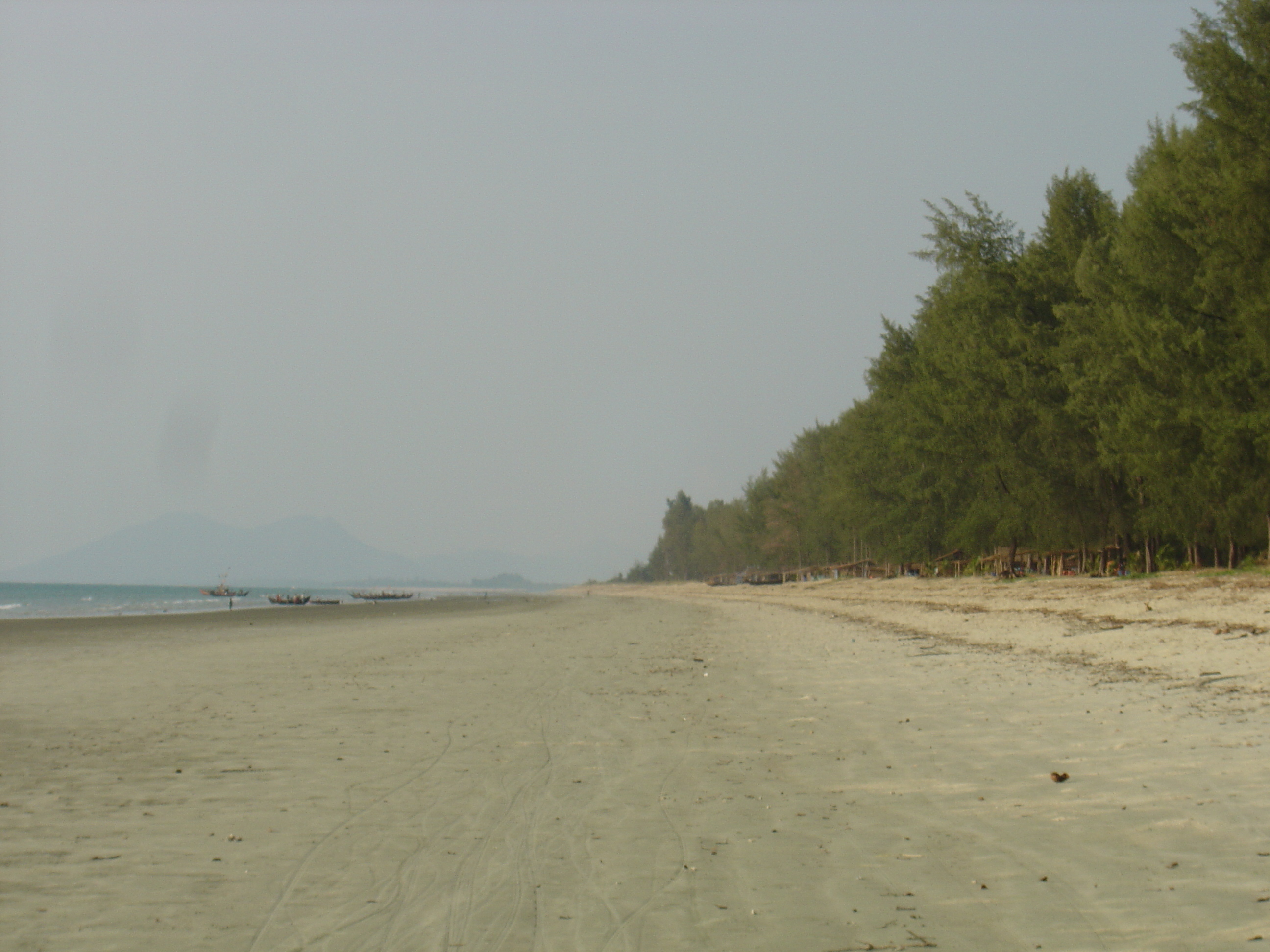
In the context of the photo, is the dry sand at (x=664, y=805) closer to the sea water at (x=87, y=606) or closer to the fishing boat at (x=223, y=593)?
the sea water at (x=87, y=606)

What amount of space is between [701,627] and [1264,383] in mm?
15640

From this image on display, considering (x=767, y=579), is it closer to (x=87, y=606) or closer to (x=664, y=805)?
(x=87, y=606)

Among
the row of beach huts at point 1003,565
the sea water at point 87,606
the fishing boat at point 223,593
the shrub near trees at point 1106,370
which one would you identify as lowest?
the fishing boat at point 223,593

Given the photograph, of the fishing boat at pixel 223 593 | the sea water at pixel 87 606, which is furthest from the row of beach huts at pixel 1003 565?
the fishing boat at pixel 223 593

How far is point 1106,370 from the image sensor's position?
88.8 feet

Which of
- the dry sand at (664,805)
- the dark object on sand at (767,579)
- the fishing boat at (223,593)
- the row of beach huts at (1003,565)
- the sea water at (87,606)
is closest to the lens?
the dry sand at (664,805)

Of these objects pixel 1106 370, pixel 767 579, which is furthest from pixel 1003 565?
pixel 767 579

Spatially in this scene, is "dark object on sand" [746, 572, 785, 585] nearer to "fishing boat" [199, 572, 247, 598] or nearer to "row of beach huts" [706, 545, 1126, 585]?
"row of beach huts" [706, 545, 1126, 585]

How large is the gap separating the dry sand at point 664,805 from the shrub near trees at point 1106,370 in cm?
1205

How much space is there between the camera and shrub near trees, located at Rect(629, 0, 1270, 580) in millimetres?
22484

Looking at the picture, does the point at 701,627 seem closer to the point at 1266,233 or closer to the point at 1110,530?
the point at 1266,233

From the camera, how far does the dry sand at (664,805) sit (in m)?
4.26

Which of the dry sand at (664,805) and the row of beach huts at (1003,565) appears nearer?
the dry sand at (664,805)

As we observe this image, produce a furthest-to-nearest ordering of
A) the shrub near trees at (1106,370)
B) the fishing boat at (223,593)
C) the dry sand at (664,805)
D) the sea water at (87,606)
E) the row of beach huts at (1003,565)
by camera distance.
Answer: the fishing boat at (223,593), the sea water at (87,606), the row of beach huts at (1003,565), the shrub near trees at (1106,370), the dry sand at (664,805)
